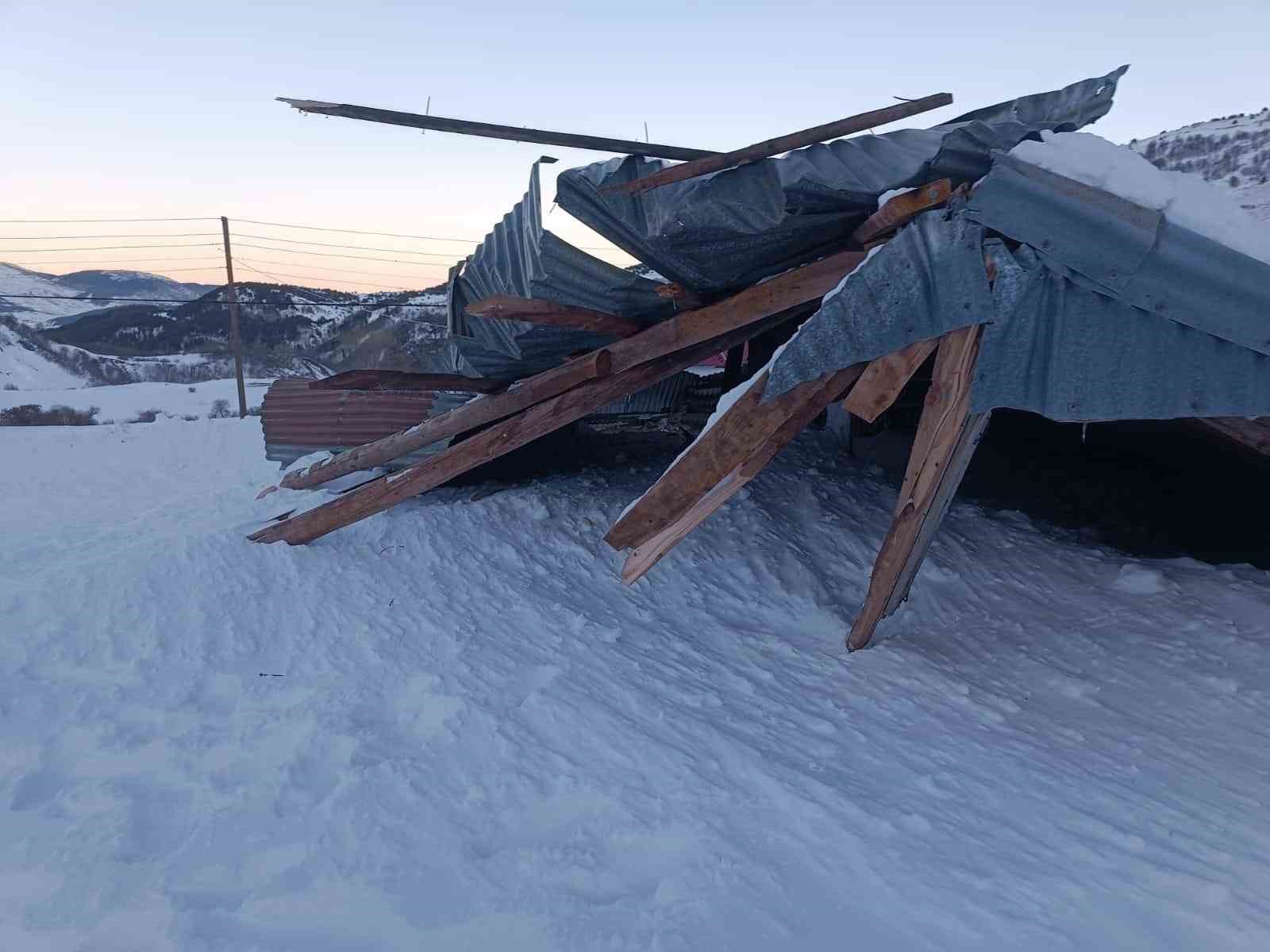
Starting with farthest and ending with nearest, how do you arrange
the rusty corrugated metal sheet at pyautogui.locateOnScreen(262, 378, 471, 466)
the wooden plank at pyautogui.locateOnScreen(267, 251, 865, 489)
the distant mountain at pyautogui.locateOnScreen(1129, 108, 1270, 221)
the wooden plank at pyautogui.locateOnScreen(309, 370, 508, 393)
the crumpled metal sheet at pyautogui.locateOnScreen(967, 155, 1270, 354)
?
the distant mountain at pyautogui.locateOnScreen(1129, 108, 1270, 221) < the rusty corrugated metal sheet at pyautogui.locateOnScreen(262, 378, 471, 466) < the wooden plank at pyautogui.locateOnScreen(309, 370, 508, 393) < the wooden plank at pyautogui.locateOnScreen(267, 251, 865, 489) < the crumpled metal sheet at pyautogui.locateOnScreen(967, 155, 1270, 354)

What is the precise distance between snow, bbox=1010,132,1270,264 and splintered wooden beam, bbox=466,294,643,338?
7.89ft

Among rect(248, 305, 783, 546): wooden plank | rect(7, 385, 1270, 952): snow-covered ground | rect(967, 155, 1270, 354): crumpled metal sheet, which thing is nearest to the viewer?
rect(7, 385, 1270, 952): snow-covered ground

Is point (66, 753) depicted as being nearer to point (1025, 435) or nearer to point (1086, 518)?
point (1086, 518)

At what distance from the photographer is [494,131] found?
→ 14.8 ft

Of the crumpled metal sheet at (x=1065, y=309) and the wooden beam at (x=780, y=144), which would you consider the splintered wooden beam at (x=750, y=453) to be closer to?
the crumpled metal sheet at (x=1065, y=309)

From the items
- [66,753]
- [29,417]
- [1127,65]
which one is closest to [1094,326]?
[1127,65]

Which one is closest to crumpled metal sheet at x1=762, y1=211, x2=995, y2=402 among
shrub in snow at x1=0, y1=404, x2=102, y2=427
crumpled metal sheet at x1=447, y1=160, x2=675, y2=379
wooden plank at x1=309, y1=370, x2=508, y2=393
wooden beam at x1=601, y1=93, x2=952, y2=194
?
wooden beam at x1=601, y1=93, x2=952, y2=194

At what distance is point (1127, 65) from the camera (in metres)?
4.88

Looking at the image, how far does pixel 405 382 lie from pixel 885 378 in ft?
12.0

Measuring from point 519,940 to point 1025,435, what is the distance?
26.2 feet

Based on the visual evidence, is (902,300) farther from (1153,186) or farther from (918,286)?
(1153,186)

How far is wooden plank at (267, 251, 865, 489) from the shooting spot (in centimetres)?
467

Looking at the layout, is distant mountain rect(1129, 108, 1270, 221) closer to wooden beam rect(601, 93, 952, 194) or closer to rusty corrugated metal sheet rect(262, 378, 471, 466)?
wooden beam rect(601, 93, 952, 194)

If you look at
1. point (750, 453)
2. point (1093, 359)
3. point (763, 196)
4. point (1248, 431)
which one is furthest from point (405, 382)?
point (1248, 431)
